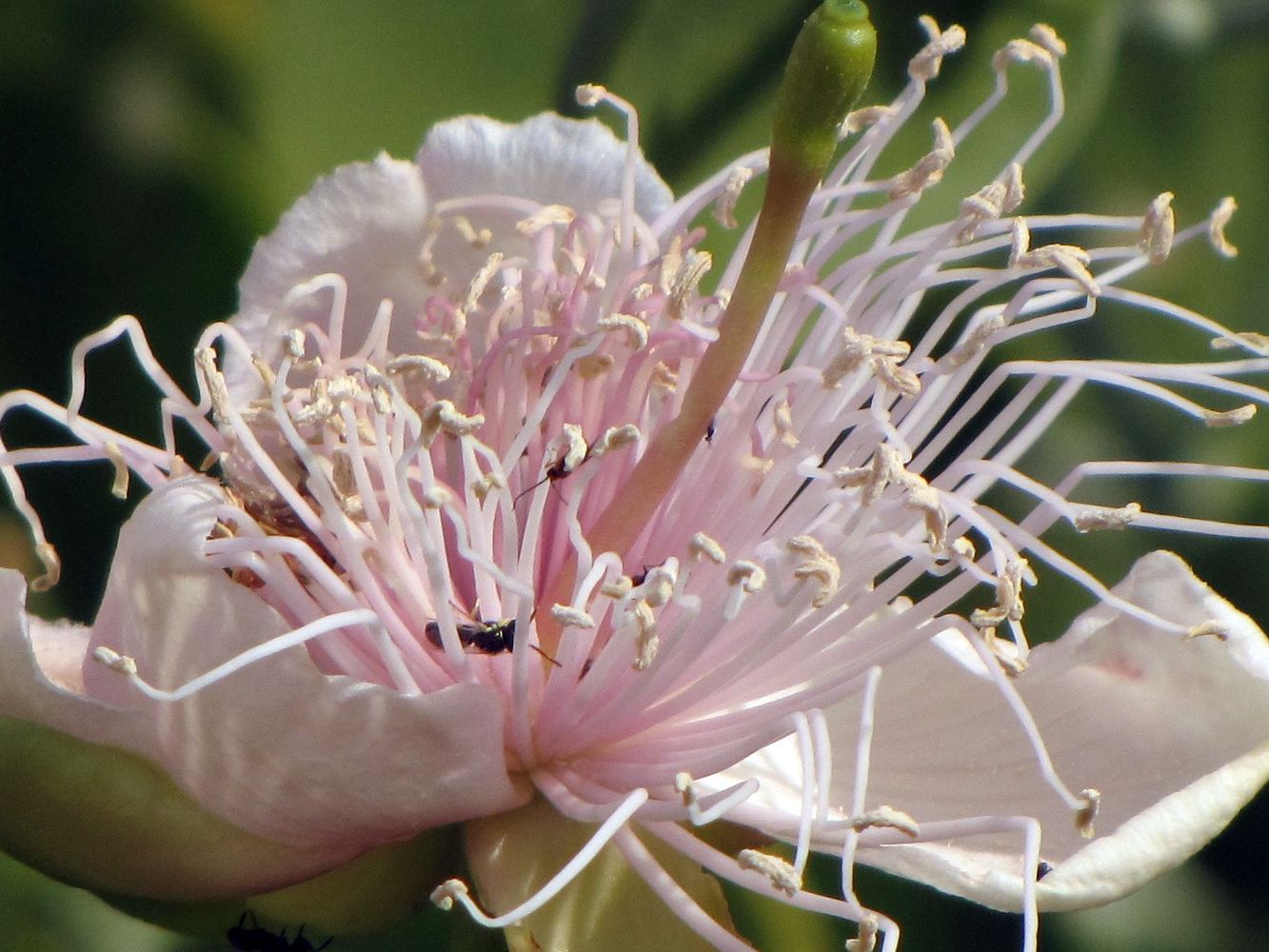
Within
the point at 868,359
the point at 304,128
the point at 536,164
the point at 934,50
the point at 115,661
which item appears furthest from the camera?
the point at 304,128

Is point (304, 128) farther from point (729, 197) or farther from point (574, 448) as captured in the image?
point (574, 448)

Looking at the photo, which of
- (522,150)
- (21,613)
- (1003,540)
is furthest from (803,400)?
(21,613)

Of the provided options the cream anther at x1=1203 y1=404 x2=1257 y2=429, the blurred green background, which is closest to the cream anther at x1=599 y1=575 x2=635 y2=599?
the cream anther at x1=1203 y1=404 x2=1257 y2=429

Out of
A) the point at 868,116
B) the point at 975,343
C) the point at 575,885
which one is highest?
the point at 868,116

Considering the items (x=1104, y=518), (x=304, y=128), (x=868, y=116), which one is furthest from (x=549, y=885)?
(x=304, y=128)

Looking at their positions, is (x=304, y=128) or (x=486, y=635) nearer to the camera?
(x=486, y=635)

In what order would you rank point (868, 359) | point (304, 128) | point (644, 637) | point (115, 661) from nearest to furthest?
point (115, 661)
point (644, 637)
point (868, 359)
point (304, 128)

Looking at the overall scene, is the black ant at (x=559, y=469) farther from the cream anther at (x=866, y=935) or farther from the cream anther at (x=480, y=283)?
the cream anther at (x=866, y=935)

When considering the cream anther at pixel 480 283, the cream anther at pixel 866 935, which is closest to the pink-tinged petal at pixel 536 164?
the cream anther at pixel 480 283
